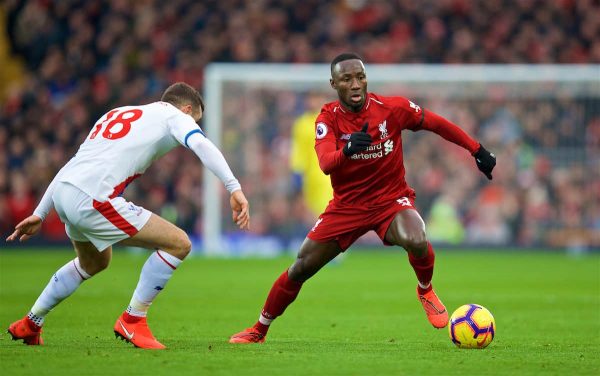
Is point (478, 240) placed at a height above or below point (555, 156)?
below

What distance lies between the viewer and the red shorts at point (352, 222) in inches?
330

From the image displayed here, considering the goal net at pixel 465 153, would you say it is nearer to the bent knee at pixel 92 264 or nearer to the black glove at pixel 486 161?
the black glove at pixel 486 161

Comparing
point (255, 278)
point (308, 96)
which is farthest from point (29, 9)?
point (255, 278)

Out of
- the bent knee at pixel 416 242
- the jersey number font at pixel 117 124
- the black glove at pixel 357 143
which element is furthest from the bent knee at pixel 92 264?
the bent knee at pixel 416 242

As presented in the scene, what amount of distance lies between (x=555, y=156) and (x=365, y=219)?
1427 cm

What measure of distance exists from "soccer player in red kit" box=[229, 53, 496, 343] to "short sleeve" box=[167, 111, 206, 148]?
3.69 feet

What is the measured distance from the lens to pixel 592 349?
8.19m

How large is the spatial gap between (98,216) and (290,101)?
580 inches

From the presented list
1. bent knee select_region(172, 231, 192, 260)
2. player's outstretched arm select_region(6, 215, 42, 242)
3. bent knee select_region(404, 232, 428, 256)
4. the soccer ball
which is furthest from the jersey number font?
the soccer ball

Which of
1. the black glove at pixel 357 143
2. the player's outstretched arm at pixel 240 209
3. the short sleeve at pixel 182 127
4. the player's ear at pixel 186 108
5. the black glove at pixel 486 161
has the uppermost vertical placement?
the player's ear at pixel 186 108

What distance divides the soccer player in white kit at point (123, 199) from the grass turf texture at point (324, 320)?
481 mm

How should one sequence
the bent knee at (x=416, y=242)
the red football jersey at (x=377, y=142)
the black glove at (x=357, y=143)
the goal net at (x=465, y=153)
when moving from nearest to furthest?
the black glove at (x=357, y=143) → the bent knee at (x=416, y=242) → the red football jersey at (x=377, y=142) → the goal net at (x=465, y=153)

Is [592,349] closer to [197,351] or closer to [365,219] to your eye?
[365,219]

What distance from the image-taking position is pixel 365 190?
852 cm
